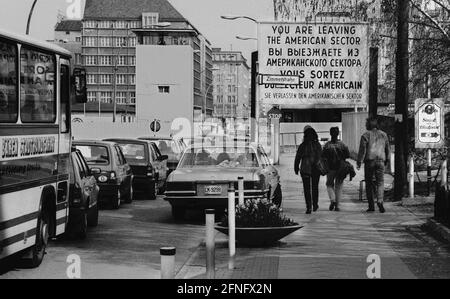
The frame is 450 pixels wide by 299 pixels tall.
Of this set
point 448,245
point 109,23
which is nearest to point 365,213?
point 448,245

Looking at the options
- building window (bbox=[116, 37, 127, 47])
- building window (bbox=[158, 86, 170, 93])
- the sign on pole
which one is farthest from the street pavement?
building window (bbox=[116, 37, 127, 47])

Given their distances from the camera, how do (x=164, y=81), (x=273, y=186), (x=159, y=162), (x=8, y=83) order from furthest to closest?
(x=164, y=81)
(x=159, y=162)
(x=273, y=186)
(x=8, y=83)

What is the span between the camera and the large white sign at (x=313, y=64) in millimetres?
19438

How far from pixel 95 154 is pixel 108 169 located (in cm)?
94

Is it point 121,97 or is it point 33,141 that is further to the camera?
point 121,97

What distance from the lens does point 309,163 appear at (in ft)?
57.4

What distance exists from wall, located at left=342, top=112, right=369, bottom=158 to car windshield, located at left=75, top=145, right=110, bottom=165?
67.4ft

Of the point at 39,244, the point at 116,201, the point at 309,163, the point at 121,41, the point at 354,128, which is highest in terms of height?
the point at 121,41

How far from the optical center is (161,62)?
486 ft

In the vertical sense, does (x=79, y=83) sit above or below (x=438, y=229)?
above

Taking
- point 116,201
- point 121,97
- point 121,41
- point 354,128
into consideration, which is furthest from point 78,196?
point 121,97

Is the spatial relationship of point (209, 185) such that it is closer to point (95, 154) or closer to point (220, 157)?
point (220, 157)

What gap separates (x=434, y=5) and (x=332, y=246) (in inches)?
200
